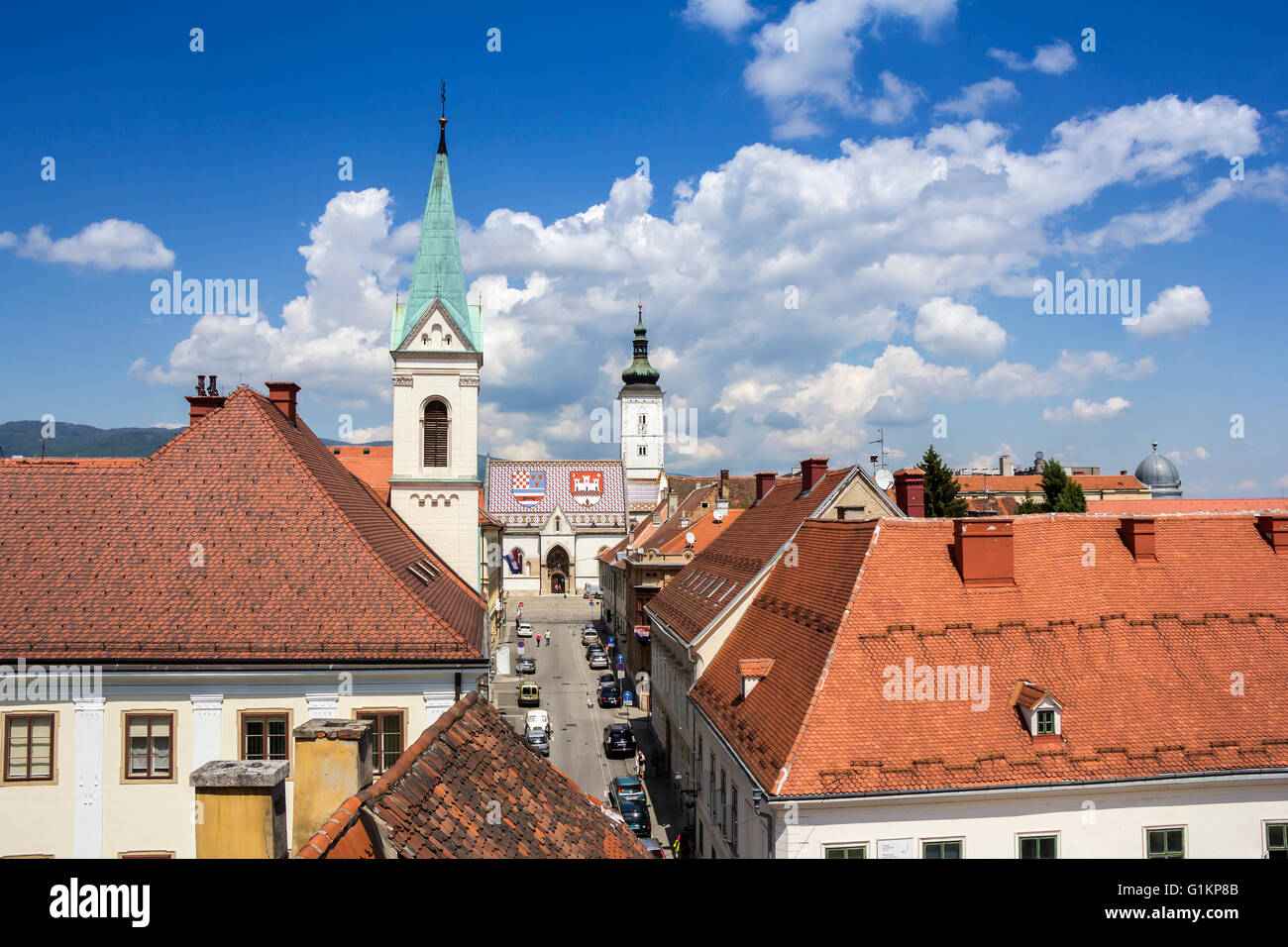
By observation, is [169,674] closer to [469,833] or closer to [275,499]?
[275,499]

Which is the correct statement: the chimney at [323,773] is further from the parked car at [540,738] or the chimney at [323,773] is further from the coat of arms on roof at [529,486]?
the coat of arms on roof at [529,486]

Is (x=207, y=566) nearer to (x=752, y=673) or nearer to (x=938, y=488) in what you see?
(x=752, y=673)

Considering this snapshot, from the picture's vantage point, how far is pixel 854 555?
21000mm

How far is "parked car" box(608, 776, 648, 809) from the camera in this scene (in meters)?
29.4

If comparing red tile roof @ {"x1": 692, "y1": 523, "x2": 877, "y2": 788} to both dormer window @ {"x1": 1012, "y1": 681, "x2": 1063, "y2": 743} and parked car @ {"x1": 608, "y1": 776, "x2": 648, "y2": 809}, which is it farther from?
parked car @ {"x1": 608, "y1": 776, "x2": 648, "y2": 809}

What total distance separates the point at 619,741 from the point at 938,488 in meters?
27.1

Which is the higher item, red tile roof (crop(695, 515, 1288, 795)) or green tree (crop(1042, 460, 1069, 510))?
green tree (crop(1042, 460, 1069, 510))

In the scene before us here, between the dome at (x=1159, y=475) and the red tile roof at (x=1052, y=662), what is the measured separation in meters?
113

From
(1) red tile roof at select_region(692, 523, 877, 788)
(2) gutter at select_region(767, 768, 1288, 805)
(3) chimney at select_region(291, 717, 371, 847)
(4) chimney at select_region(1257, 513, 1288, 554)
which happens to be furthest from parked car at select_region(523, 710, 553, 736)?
(3) chimney at select_region(291, 717, 371, 847)

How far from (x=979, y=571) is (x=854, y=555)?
2.90 meters

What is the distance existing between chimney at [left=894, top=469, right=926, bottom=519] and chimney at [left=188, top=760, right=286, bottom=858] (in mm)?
29225

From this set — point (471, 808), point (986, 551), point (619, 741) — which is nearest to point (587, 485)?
point (619, 741)

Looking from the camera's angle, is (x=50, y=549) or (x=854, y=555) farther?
(x=854, y=555)
